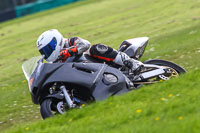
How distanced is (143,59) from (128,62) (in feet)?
15.8

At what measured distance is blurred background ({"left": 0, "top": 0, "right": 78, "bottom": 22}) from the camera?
37.2m

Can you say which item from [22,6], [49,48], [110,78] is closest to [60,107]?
[110,78]

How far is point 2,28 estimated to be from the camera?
3192 centimetres

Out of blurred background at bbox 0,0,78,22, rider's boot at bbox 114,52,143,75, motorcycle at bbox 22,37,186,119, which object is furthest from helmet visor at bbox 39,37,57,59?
blurred background at bbox 0,0,78,22

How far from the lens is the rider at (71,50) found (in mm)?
7348

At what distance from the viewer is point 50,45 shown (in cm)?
734

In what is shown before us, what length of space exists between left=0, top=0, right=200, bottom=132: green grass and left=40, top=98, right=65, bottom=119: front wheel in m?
0.23

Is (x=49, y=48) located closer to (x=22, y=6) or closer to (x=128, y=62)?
(x=128, y=62)

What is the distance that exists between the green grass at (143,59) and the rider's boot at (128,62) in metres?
0.85

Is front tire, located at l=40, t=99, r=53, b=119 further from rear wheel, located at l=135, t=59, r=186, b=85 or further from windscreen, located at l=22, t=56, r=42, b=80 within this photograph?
rear wheel, located at l=135, t=59, r=186, b=85

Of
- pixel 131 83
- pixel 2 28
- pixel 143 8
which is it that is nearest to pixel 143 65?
pixel 131 83

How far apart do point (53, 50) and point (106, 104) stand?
1.53 metres

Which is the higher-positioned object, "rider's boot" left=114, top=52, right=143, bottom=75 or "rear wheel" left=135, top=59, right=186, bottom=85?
"rider's boot" left=114, top=52, right=143, bottom=75

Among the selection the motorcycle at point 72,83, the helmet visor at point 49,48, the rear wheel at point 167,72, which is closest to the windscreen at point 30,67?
the motorcycle at point 72,83
